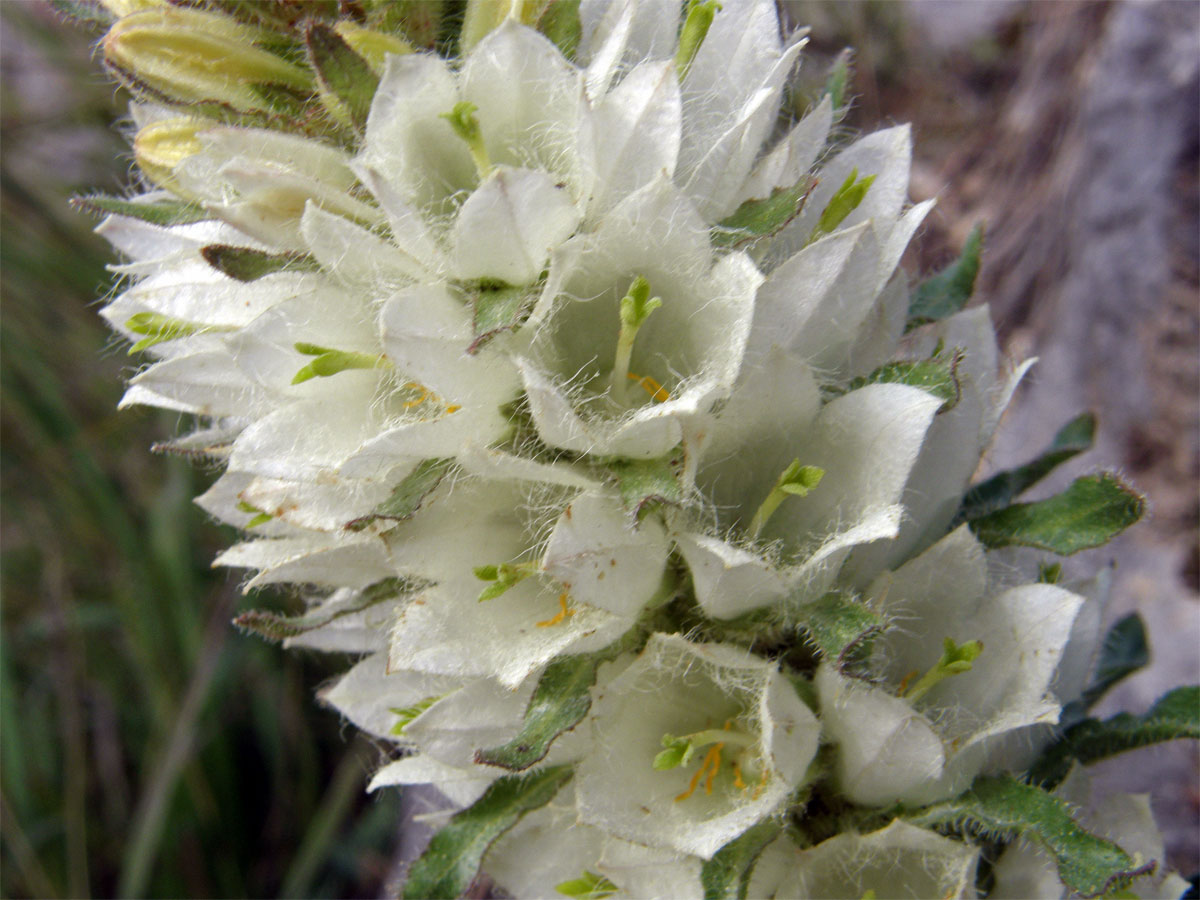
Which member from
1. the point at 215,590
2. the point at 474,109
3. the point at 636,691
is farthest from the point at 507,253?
the point at 215,590

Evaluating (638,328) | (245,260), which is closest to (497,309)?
(638,328)

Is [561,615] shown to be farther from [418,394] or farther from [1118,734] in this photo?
[1118,734]

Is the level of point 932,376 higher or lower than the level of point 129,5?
lower

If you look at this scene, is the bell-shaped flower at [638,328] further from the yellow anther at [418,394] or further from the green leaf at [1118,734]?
the green leaf at [1118,734]

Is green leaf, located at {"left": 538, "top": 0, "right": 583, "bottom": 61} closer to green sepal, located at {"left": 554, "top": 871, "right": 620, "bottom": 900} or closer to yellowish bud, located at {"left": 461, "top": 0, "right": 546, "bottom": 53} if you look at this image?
yellowish bud, located at {"left": 461, "top": 0, "right": 546, "bottom": 53}

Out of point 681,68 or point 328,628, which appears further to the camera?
point 328,628

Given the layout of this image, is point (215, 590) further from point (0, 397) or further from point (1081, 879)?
point (1081, 879)
